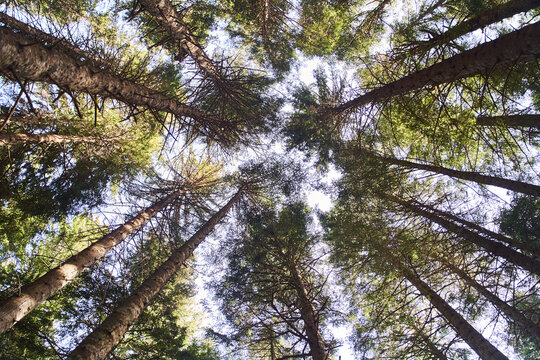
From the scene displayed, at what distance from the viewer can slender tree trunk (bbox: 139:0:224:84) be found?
4406 millimetres

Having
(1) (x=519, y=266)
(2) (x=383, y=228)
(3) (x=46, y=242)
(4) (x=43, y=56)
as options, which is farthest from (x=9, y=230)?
(1) (x=519, y=266)

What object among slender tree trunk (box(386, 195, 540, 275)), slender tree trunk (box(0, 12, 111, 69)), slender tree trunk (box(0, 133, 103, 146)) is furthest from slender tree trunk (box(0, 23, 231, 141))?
slender tree trunk (box(386, 195, 540, 275))

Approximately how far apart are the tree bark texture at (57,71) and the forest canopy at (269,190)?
57 cm

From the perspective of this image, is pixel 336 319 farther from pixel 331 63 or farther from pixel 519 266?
pixel 331 63

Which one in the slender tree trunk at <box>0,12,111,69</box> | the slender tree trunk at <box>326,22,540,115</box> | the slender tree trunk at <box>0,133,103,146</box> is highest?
the slender tree trunk at <box>0,133,103,146</box>

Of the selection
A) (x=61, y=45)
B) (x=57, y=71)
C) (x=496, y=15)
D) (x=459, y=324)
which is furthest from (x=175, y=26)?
(x=459, y=324)

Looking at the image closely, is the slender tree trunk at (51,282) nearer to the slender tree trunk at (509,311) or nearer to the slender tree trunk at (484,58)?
the slender tree trunk at (484,58)

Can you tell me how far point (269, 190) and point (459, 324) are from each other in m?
7.14

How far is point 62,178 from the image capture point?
8.77 metres

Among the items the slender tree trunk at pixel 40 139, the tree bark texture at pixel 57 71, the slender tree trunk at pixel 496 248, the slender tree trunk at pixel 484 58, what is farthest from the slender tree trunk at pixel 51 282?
the slender tree trunk at pixel 496 248

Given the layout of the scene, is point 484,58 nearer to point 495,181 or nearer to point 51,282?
point 495,181

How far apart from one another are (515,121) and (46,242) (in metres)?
14.8

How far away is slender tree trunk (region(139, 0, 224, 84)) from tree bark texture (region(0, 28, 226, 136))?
3.81ft

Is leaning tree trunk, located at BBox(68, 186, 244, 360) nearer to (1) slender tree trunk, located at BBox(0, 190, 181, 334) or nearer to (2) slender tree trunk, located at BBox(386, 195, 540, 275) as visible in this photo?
(1) slender tree trunk, located at BBox(0, 190, 181, 334)
